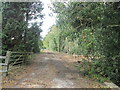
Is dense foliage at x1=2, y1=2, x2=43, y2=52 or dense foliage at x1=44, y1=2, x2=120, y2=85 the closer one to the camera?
dense foliage at x1=44, y1=2, x2=120, y2=85

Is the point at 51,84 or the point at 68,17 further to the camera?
the point at 68,17

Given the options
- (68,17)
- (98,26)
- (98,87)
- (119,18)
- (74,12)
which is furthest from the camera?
(68,17)

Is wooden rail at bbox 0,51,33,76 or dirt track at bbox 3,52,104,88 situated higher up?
wooden rail at bbox 0,51,33,76

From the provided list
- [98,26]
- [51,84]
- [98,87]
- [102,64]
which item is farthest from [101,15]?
[51,84]

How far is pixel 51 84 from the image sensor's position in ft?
Result: 20.8

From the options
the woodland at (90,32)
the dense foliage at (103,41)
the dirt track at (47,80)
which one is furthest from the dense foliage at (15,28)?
the dense foliage at (103,41)

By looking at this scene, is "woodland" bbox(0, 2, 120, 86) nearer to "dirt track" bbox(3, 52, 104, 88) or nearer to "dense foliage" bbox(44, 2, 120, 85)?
"dense foliage" bbox(44, 2, 120, 85)

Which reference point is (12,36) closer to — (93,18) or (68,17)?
(68,17)

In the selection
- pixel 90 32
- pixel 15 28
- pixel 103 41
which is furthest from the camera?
pixel 15 28

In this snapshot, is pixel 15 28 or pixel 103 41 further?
pixel 15 28

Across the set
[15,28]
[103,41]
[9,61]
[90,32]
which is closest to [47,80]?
[9,61]

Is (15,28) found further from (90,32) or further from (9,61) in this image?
(90,32)

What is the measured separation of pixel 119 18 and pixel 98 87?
3.29 m

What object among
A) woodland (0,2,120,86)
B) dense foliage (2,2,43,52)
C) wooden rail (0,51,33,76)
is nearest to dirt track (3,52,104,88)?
wooden rail (0,51,33,76)
